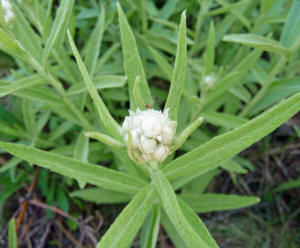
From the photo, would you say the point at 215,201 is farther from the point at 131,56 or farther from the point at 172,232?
the point at 131,56

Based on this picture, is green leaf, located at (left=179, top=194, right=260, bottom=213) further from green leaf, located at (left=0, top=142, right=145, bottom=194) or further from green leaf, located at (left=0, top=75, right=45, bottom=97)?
green leaf, located at (left=0, top=75, right=45, bottom=97)

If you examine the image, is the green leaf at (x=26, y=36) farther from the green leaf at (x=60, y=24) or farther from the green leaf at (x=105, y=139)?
the green leaf at (x=105, y=139)

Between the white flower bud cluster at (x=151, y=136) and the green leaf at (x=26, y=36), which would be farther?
the green leaf at (x=26, y=36)

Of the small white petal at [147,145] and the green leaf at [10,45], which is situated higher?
the green leaf at [10,45]

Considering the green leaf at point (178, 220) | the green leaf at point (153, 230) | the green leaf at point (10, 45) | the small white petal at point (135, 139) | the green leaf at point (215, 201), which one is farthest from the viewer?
the green leaf at point (215, 201)

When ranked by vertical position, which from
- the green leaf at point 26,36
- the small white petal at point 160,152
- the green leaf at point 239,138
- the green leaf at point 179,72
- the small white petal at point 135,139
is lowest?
the green leaf at point 239,138

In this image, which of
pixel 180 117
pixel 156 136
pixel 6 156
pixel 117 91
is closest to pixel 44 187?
pixel 6 156

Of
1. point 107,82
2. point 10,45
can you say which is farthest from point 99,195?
point 10,45

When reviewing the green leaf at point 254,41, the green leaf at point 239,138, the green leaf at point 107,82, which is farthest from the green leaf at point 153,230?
the green leaf at point 254,41
